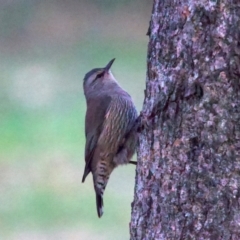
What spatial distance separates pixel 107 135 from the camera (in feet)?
16.2

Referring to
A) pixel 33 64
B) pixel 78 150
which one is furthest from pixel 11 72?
pixel 78 150

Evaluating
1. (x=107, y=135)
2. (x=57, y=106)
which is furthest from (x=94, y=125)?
(x=57, y=106)

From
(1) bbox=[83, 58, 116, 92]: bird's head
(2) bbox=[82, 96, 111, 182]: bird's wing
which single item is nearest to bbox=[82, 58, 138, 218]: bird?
(2) bbox=[82, 96, 111, 182]: bird's wing

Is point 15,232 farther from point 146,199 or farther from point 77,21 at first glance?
point 77,21

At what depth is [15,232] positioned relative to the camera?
8.27 metres

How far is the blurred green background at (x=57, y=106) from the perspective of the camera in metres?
8.44

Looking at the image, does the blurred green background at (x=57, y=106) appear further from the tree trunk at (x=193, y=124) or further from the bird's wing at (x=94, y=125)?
the tree trunk at (x=193, y=124)

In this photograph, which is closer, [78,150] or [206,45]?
[206,45]

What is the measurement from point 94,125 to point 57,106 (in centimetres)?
660

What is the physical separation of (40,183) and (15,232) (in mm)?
1101

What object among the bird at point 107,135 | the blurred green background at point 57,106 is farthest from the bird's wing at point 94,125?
the blurred green background at point 57,106

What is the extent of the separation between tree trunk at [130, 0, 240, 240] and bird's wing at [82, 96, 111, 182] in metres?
1.56

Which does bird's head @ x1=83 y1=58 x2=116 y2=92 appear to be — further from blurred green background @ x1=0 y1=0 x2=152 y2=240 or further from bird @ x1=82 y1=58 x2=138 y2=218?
blurred green background @ x1=0 y1=0 x2=152 y2=240

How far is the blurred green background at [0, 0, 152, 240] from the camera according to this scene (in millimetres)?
8438
